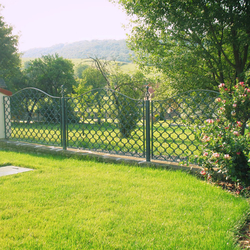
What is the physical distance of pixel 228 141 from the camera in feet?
11.0

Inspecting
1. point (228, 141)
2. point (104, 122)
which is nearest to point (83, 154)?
point (104, 122)

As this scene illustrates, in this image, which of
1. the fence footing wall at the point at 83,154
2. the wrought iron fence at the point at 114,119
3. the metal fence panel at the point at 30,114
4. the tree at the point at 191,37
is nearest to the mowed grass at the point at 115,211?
the fence footing wall at the point at 83,154

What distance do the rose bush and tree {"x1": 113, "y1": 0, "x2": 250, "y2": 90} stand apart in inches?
160

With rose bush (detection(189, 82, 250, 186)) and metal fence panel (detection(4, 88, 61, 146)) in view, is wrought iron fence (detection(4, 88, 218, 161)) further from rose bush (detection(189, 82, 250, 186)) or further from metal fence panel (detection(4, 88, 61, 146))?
rose bush (detection(189, 82, 250, 186))

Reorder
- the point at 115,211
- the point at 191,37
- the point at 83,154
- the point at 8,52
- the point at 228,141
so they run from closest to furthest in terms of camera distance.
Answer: the point at 115,211 → the point at 228,141 → the point at 83,154 → the point at 191,37 → the point at 8,52

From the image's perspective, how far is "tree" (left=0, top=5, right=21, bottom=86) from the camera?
22000mm

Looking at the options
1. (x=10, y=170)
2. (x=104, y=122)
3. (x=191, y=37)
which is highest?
(x=191, y=37)

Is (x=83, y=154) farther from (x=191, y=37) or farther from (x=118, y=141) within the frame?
(x=191, y=37)

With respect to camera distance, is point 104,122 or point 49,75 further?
point 49,75

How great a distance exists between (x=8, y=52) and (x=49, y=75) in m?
4.18

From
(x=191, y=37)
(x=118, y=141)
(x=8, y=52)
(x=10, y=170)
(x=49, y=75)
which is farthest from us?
(x=49, y=75)

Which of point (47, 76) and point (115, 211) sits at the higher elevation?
point (47, 76)

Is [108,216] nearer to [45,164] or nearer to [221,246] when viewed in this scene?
[221,246]

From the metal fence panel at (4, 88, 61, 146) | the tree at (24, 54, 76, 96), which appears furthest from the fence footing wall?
the tree at (24, 54, 76, 96)
